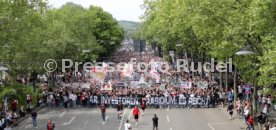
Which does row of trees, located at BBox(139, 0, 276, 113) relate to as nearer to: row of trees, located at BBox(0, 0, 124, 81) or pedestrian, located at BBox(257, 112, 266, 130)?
pedestrian, located at BBox(257, 112, 266, 130)

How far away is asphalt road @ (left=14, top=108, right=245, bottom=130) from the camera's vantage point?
34.6 m

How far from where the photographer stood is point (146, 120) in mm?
37562

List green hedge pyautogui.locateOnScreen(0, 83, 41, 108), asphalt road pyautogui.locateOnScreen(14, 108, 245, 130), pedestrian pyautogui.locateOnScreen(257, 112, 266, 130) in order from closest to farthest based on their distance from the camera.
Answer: pedestrian pyautogui.locateOnScreen(257, 112, 266, 130) → asphalt road pyautogui.locateOnScreen(14, 108, 245, 130) → green hedge pyautogui.locateOnScreen(0, 83, 41, 108)

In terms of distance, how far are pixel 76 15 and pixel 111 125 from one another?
134 ft

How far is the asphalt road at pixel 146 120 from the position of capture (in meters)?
34.6

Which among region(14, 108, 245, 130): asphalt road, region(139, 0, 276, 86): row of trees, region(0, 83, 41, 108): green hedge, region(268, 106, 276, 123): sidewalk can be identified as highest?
region(139, 0, 276, 86): row of trees

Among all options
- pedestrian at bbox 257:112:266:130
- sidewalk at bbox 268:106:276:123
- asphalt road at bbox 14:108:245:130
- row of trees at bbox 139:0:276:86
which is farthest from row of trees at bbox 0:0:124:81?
sidewalk at bbox 268:106:276:123

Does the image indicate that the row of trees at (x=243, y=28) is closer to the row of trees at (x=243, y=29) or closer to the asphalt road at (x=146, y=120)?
the row of trees at (x=243, y=29)

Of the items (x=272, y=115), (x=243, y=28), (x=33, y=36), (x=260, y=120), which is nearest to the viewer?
(x=243, y=28)

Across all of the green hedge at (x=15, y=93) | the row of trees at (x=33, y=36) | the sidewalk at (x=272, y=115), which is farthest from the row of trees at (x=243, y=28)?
the green hedge at (x=15, y=93)

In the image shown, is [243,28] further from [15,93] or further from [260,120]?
[15,93]

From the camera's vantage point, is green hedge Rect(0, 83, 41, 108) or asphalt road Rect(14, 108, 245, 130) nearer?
asphalt road Rect(14, 108, 245, 130)

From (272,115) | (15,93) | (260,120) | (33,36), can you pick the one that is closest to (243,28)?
(260,120)

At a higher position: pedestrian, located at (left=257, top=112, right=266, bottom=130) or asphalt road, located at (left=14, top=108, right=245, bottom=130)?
pedestrian, located at (left=257, top=112, right=266, bottom=130)
